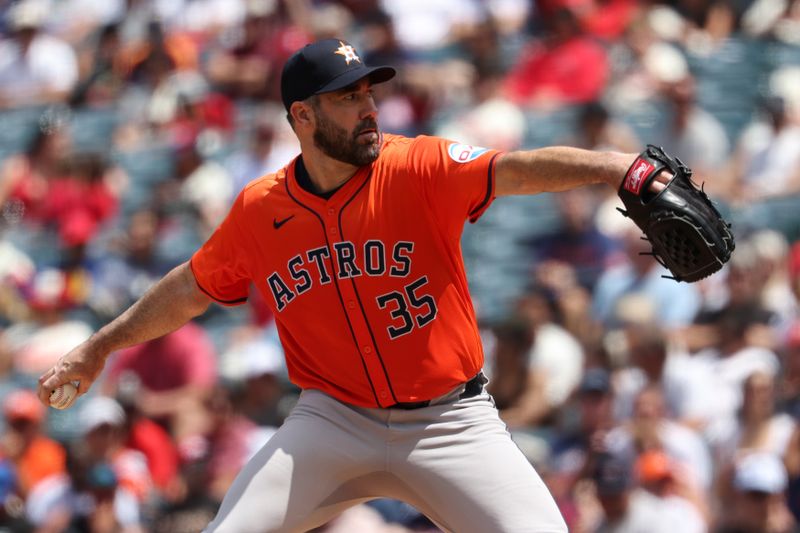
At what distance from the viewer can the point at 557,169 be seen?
3.90 meters

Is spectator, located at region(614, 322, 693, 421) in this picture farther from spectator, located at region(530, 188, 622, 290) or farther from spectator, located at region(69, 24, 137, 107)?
spectator, located at region(69, 24, 137, 107)

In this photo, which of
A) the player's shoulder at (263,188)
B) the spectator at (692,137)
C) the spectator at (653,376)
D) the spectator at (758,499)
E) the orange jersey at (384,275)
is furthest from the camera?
the spectator at (692,137)

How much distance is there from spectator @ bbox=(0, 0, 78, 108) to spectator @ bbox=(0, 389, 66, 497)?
4.54 m

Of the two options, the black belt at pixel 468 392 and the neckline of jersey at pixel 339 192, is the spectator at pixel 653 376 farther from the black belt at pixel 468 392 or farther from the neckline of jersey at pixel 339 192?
the neckline of jersey at pixel 339 192

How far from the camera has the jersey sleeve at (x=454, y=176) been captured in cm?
410

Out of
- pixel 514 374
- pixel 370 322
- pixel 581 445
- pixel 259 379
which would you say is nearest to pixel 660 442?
pixel 581 445

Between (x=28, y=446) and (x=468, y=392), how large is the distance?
4665 mm

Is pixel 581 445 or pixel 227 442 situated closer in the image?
pixel 581 445

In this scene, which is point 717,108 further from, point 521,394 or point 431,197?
point 431,197

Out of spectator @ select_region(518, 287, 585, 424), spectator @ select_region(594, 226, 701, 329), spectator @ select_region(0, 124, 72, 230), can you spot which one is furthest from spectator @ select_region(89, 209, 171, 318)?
spectator @ select_region(594, 226, 701, 329)

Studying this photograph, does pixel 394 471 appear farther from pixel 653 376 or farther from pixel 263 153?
pixel 263 153

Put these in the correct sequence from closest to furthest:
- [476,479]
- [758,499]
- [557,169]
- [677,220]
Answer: [677,220] < [557,169] < [476,479] < [758,499]

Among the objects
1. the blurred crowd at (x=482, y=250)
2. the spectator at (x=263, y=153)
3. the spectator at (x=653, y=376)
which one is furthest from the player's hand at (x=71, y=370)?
the spectator at (x=263, y=153)

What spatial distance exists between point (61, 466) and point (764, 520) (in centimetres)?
426
